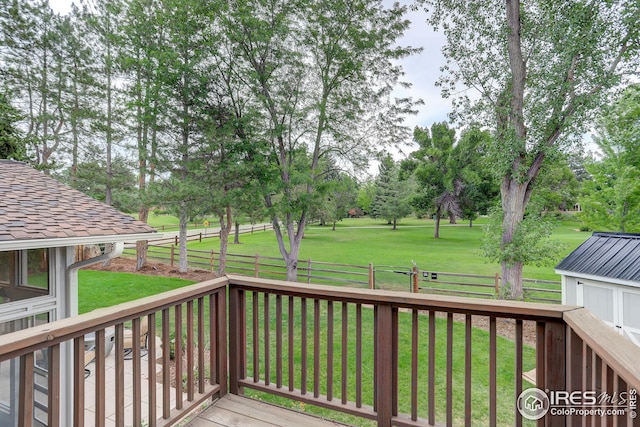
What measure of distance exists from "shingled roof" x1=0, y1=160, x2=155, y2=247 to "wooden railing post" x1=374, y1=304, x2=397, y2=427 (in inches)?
123

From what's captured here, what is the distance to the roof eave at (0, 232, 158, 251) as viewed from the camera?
265 cm

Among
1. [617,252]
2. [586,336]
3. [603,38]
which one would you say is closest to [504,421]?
[586,336]

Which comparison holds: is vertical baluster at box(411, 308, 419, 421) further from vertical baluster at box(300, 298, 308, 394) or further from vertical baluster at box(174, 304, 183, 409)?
vertical baluster at box(174, 304, 183, 409)

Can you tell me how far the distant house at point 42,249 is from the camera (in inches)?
113

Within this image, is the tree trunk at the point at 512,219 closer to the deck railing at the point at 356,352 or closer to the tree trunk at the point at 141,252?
the deck railing at the point at 356,352

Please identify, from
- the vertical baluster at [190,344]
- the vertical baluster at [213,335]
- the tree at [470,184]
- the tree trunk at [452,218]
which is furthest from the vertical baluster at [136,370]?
the tree trunk at [452,218]

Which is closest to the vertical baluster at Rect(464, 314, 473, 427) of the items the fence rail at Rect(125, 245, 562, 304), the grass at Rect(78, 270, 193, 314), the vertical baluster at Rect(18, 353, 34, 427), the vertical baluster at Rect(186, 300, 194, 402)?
the vertical baluster at Rect(186, 300, 194, 402)

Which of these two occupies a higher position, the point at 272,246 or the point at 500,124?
the point at 500,124

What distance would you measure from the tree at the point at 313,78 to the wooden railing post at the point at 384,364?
239 inches

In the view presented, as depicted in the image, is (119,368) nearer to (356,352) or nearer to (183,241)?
(356,352)

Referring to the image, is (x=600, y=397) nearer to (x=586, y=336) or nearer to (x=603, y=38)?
(x=586, y=336)

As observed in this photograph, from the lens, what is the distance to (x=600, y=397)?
3.59 feet

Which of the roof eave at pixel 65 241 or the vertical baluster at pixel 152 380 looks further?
the roof eave at pixel 65 241

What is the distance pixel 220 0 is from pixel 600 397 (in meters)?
8.99
